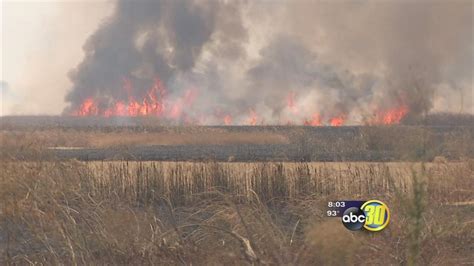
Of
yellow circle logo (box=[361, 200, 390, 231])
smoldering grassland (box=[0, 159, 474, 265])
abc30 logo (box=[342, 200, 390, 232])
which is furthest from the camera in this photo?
smoldering grassland (box=[0, 159, 474, 265])

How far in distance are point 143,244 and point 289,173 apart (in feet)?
16.8

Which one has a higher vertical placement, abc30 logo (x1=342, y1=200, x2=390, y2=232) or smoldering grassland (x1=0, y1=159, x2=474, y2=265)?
abc30 logo (x1=342, y1=200, x2=390, y2=232)

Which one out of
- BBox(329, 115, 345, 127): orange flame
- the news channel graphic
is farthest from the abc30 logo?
BBox(329, 115, 345, 127): orange flame

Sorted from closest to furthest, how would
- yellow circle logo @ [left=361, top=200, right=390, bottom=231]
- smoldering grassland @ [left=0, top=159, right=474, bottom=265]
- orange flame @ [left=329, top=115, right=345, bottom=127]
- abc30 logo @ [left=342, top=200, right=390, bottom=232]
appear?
1. abc30 logo @ [left=342, top=200, right=390, bottom=232]
2. yellow circle logo @ [left=361, top=200, right=390, bottom=231]
3. smoldering grassland @ [left=0, top=159, right=474, bottom=265]
4. orange flame @ [left=329, top=115, right=345, bottom=127]

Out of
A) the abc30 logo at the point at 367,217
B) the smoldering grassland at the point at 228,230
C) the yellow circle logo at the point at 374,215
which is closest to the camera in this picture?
the abc30 logo at the point at 367,217

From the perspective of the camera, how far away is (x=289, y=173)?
34.6ft

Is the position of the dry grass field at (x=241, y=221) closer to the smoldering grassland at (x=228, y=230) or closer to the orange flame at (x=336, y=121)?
the smoldering grassland at (x=228, y=230)

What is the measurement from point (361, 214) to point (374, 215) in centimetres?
20

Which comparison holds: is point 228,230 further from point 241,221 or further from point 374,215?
point 374,215

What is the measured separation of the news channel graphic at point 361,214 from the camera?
14.8 ft

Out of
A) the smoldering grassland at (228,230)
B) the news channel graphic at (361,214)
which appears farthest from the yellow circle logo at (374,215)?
the smoldering grassland at (228,230)

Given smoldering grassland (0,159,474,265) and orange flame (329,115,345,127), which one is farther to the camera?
orange flame (329,115,345,127)

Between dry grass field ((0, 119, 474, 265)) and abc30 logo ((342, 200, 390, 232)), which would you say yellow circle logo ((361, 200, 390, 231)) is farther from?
dry grass field ((0, 119, 474, 265))

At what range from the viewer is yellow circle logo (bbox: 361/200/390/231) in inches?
183
